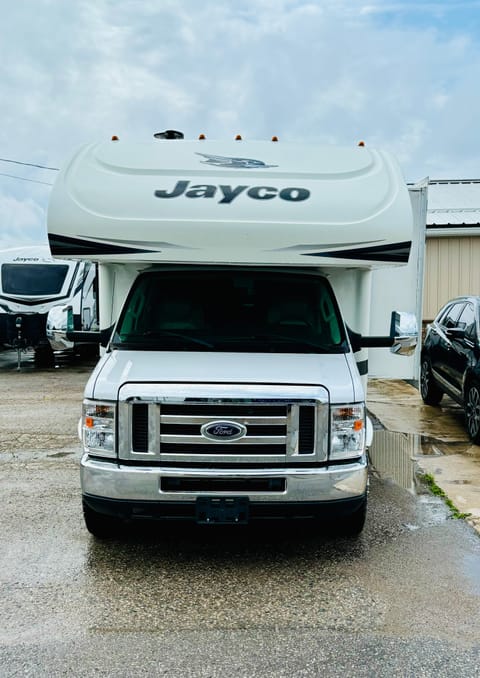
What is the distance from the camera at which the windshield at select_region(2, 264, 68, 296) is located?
17.2 metres

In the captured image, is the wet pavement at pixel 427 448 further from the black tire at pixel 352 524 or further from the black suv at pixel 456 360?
the black tire at pixel 352 524

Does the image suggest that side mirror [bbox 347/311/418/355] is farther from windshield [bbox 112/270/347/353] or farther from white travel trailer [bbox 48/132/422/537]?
windshield [bbox 112/270/347/353]

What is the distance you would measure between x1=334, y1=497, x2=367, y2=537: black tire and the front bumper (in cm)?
49

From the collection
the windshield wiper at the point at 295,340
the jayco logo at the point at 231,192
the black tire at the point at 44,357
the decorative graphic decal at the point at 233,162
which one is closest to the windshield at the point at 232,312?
the windshield wiper at the point at 295,340

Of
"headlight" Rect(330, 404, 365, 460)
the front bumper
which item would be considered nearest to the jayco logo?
"headlight" Rect(330, 404, 365, 460)

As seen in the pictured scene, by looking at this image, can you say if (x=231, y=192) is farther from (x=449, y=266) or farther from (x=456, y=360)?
(x=449, y=266)

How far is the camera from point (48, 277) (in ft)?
57.2

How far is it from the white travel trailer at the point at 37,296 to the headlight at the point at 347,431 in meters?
12.0

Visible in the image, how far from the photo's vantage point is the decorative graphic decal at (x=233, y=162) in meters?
6.11

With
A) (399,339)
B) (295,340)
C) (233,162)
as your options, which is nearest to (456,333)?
(399,339)

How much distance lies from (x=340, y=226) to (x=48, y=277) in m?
13.0

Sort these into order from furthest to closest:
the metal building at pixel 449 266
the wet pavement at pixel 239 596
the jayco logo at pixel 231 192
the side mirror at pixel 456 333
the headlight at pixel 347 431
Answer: the metal building at pixel 449 266 → the side mirror at pixel 456 333 → the jayco logo at pixel 231 192 → the headlight at pixel 347 431 → the wet pavement at pixel 239 596

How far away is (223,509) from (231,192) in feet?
8.19

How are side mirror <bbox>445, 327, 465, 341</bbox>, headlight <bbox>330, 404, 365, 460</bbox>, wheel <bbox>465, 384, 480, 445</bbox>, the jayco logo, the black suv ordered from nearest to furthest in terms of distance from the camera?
headlight <bbox>330, 404, 365, 460</bbox> < the jayco logo < wheel <bbox>465, 384, 480, 445</bbox> < the black suv < side mirror <bbox>445, 327, 465, 341</bbox>
